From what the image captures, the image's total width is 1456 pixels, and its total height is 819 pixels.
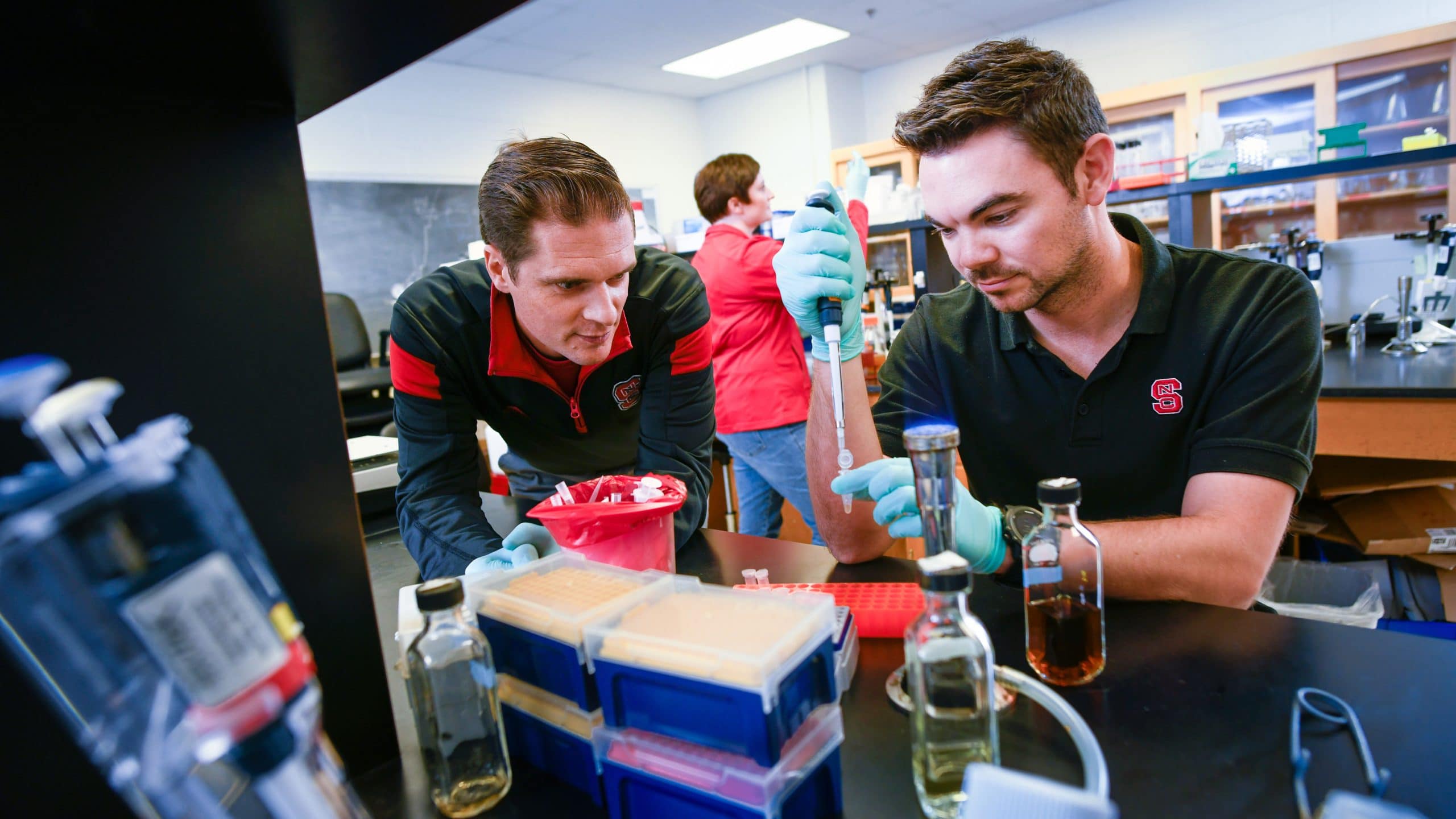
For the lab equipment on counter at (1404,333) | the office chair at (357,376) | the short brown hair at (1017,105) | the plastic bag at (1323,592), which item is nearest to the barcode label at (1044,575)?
the short brown hair at (1017,105)

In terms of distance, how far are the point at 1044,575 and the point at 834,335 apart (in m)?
0.48

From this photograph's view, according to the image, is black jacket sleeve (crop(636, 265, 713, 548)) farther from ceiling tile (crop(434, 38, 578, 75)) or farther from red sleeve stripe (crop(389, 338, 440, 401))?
ceiling tile (crop(434, 38, 578, 75))

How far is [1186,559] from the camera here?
0.99 meters

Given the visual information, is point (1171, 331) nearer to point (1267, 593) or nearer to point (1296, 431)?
point (1296, 431)

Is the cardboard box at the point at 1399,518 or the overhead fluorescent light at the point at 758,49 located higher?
the overhead fluorescent light at the point at 758,49

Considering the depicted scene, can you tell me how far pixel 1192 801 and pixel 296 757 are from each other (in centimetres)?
59

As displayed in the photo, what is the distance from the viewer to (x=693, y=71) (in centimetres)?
662

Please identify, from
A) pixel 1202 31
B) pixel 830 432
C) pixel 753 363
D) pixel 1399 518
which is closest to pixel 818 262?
pixel 830 432

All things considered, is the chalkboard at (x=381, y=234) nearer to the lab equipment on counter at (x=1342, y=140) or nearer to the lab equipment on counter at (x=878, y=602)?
the lab equipment on counter at (x=1342, y=140)

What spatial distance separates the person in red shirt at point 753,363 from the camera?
2.89 meters

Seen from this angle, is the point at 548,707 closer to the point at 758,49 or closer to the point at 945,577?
the point at 945,577

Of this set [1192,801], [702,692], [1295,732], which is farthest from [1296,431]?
[702,692]

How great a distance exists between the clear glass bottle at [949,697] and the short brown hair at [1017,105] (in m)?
0.90

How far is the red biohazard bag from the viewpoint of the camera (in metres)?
0.91
